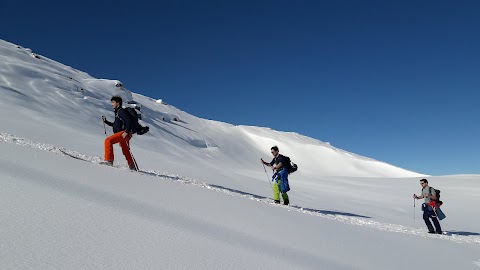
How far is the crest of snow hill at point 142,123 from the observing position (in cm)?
2344

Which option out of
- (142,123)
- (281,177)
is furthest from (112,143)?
(142,123)

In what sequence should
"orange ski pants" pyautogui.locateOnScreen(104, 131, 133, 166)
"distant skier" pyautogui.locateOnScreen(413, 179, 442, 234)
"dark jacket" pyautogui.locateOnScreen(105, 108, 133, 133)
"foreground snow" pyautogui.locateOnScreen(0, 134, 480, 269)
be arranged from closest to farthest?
"foreground snow" pyautogui.locateOnScreen(0, 134, 480, 269) < "orange ski pants" pyautogui.locateOnScreen(104, 131, 133, 166) < "dark jacket" pyautogui.locateOnScreen(105, 108, 133, 133) < "distant skier" pyautogui.locateOnScreen(413, 179, 442, 234)

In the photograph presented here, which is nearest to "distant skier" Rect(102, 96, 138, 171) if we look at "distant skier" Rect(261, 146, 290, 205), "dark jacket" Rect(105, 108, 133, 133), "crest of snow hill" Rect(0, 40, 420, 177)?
"dark jacket" Rect(105, 108, 133, 133)

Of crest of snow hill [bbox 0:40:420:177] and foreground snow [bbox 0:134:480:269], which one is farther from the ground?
crest of snow hill [bbox 0:40:420:177]

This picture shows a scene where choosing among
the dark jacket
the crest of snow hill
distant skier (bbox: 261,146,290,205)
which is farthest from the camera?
the crest of snow hill

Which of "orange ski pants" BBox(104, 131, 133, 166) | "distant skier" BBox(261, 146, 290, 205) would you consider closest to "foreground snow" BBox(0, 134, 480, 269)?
"orange ski pants" BBox(104, 131, 133, 166)

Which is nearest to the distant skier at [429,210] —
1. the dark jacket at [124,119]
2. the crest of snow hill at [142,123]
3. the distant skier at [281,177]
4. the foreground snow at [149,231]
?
the distant skier at [281,177]

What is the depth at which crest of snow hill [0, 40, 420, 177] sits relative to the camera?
2344cm

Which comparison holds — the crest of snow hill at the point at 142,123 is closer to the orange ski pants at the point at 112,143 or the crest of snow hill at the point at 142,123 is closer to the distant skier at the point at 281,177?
the orange ski pants at the point at 112,143

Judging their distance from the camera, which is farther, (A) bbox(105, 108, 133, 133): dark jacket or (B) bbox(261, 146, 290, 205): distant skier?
(B) bbox(261, 146, 290, 205): distant skier

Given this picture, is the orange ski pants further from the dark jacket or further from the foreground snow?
the foreground snow

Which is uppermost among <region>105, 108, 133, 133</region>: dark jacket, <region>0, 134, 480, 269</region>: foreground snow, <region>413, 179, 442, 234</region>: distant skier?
<region>105, 108, 133, 133</region>: dark jacket

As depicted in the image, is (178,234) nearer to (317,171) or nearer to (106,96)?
(106,96)

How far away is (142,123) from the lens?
40562mm
